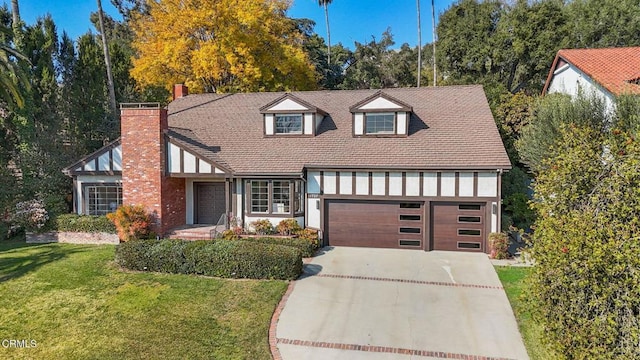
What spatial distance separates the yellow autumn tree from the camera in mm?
24969

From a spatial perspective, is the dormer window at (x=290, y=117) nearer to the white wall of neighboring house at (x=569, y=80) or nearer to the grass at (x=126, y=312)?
the grass at (x=126, y=312)

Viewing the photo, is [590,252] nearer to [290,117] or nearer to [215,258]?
[215,258]

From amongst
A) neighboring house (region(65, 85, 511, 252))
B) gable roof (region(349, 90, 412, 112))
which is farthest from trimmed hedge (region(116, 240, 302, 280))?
gable roof (region(349, 90, 412, 112))

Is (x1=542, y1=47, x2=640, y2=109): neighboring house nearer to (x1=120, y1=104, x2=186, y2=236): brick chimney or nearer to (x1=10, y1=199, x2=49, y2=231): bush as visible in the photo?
(x1=120, y1=104, x2=186, y2=236): brick chimney

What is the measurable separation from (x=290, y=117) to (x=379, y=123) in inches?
167

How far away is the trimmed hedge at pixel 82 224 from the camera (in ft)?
52.4

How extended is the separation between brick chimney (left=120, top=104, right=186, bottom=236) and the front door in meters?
2.28

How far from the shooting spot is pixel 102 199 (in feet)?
57.6

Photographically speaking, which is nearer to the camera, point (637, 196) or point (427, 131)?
point (637, 196)

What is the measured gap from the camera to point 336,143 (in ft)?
57.1

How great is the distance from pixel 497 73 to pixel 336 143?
61.8 feet

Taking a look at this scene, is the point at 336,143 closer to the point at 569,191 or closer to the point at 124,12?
the point at 569,191

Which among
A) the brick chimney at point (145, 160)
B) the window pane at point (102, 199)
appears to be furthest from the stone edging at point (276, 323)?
the window pane at point (102, 199)

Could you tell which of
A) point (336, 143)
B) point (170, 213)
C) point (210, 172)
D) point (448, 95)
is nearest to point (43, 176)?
point (170, 213)
